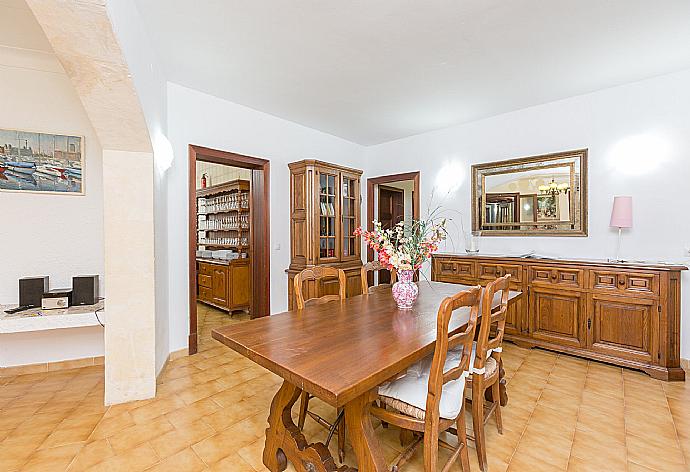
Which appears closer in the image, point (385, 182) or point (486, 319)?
point (486, 319)

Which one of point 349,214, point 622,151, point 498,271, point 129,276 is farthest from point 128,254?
point 622,151

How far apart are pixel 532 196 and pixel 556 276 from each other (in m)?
1.06

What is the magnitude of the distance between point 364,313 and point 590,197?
10.1 ft

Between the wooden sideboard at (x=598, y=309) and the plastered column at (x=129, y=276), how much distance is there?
3356 mm

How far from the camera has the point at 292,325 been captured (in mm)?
1830

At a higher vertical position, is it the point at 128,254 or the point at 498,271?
the point at 128,254

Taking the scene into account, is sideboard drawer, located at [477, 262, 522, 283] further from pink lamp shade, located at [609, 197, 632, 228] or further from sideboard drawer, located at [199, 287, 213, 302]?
sideboard drawer, located at [199, 287, 213, 302]

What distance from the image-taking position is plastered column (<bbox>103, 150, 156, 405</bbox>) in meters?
2.48

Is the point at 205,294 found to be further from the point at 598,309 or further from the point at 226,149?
the point at 598,309

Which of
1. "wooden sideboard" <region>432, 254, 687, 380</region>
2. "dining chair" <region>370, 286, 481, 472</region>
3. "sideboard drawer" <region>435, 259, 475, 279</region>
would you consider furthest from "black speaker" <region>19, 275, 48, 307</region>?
"wooden sideboard" <region>432, 254, 687, 380</region>

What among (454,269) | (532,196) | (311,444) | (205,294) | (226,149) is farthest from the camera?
(205,294)

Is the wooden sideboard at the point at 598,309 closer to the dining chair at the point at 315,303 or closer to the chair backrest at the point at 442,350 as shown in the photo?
the dining chair at the point at 315,303

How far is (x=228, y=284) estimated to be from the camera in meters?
5.14

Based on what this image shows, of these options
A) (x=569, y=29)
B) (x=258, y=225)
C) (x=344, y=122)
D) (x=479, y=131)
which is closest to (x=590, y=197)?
(x=479, y=131)
